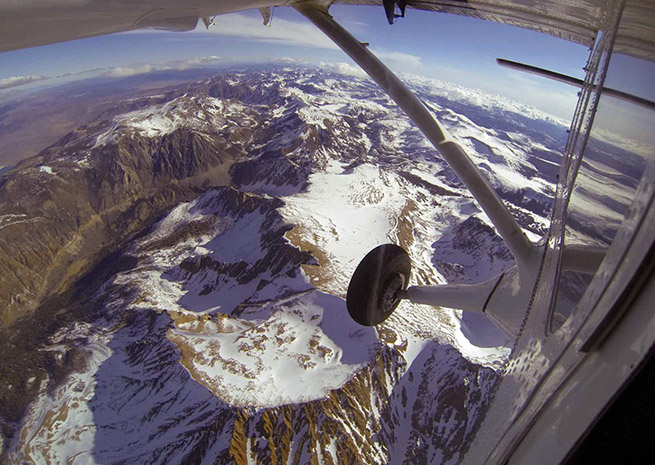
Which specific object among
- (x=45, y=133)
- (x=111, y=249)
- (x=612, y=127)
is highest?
(x=612, y=127)

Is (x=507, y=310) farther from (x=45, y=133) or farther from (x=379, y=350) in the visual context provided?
(x=45, y=133)

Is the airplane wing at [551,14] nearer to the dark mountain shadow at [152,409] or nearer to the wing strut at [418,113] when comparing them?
the wing strut at [418,113]

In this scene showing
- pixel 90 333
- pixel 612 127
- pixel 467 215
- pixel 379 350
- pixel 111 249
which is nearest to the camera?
pixel 612 127

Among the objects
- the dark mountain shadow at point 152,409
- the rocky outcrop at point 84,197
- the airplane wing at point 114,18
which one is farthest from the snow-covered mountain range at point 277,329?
the airplane wing at point 114,18

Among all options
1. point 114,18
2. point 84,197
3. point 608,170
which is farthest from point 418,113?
point 84,197

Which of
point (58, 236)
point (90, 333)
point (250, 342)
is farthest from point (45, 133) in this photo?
point (250, 342)

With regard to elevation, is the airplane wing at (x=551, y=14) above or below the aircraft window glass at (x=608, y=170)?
above

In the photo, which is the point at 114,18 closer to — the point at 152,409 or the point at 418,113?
the point at 418,113

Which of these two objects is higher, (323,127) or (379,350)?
(323,127)
